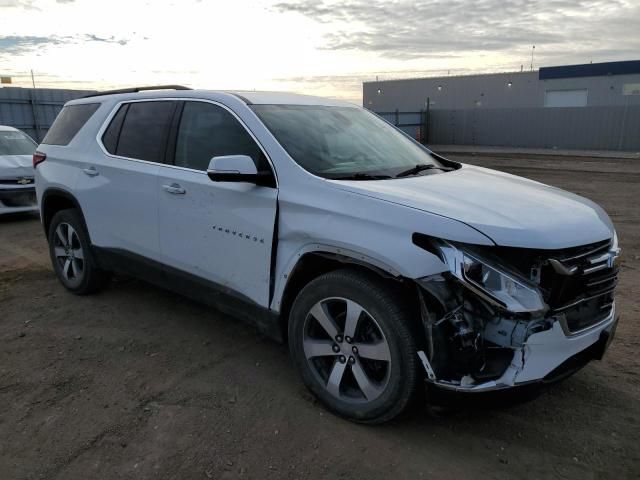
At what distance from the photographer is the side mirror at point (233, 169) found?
3168 millimetres

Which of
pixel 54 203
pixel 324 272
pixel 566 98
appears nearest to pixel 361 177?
pixel 324 272

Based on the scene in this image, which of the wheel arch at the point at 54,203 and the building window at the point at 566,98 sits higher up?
the building window at the point at 566,98

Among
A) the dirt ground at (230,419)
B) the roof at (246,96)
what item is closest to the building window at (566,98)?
the dirt ground at (230,419)

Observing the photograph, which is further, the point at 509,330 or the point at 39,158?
the point at 39,158

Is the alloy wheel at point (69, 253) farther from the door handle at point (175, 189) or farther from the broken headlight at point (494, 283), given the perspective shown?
the broken headlight at point (494, 283)

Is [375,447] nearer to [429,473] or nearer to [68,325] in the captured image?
[429,473]

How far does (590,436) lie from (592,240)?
108 cm

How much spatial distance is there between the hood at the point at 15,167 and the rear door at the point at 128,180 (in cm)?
532

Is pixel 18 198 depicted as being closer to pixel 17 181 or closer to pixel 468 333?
pixel 17 181

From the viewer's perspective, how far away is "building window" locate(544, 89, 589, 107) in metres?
36.7

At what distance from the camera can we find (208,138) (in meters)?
3.79

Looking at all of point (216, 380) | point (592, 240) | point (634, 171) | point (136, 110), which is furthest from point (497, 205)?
point (634, 171)

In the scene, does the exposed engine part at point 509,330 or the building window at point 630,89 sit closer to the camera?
the exposed engine part at point 509,330

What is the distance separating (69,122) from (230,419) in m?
3.53
